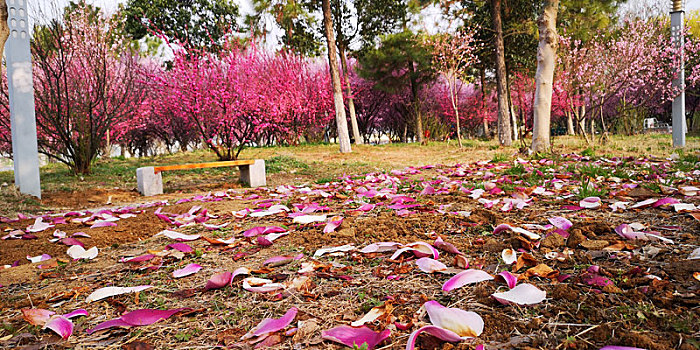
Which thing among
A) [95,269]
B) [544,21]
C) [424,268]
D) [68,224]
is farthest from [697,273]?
[544,21]

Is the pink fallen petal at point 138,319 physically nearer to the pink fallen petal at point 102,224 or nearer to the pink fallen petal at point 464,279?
the pink fallen petal at point 464,279

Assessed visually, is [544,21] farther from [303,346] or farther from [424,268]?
[303,346]

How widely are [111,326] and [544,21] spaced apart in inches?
290

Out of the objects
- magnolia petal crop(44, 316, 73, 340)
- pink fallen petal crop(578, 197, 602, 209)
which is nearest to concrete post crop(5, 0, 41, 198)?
magnolia petal crop(44, 316, 73, 340)

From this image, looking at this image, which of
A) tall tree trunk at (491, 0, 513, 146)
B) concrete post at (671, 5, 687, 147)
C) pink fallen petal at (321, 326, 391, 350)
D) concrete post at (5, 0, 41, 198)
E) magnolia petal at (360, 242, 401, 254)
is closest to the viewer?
pink fallen petal at (321, 326, 391, 350)

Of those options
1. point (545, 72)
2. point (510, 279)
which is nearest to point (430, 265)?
point (510, 279)

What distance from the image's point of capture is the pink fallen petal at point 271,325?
A: 121cm

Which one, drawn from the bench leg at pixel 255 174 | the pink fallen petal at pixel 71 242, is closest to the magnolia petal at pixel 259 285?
the pink fallen petal at pixel 71 242

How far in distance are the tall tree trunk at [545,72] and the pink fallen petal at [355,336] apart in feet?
20.9

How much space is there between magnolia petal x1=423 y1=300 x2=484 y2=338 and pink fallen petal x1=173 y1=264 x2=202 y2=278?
4.02 feet

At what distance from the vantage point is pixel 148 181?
226 inches

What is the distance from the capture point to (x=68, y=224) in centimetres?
330

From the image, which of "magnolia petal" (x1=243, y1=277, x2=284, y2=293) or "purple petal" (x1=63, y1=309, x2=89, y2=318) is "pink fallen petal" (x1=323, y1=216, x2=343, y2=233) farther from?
"purple petal" (x1=63, y1=309, x2=89, y2=318)

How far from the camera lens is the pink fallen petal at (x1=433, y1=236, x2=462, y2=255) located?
1.81 meters
